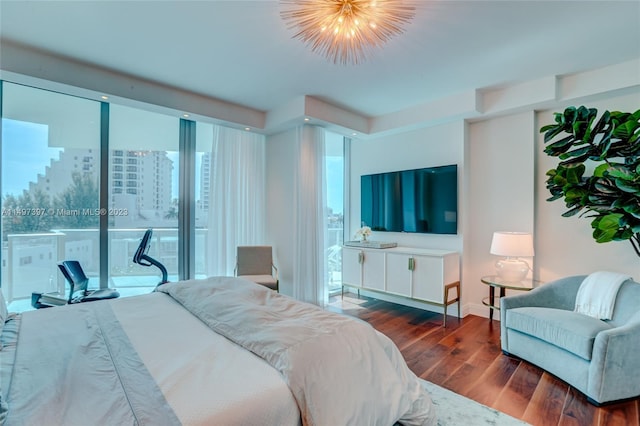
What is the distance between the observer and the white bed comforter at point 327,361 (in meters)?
1.28

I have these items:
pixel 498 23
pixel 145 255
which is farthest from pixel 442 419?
pixel 145 255

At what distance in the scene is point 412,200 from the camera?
425cm

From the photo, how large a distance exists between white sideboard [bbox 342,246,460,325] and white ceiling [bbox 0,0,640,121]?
6.48ft

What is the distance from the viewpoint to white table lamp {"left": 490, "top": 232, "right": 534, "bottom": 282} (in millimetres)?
3164

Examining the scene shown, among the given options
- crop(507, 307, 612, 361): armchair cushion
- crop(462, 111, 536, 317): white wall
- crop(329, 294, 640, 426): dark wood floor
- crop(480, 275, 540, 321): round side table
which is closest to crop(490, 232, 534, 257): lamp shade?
crop(480, 275, 540, 321): round side table

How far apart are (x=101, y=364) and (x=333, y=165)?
4213 millimetres

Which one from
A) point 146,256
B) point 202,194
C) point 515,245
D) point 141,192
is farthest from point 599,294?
point 141,192

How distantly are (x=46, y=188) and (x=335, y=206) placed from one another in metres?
3.69

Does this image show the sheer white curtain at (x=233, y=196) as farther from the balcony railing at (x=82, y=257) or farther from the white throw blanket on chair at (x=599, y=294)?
the white throw blanket on chair at (x=599, y=294)

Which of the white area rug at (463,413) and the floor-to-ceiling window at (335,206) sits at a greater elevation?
the floor-to-ceiling window at (335,206)

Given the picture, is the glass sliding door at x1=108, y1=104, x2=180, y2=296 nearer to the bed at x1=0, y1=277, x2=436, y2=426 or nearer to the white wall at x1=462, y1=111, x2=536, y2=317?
the bed at x1=0, y1=277, x2=436, y2=426

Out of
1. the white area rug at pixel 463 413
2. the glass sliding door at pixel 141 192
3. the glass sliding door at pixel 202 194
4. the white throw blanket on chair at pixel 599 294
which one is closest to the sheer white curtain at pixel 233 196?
the glass sliding door at pixel 202 194

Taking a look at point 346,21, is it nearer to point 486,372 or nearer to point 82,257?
point 486,372

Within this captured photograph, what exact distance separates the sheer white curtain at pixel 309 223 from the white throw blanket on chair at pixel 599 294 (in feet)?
9.00
